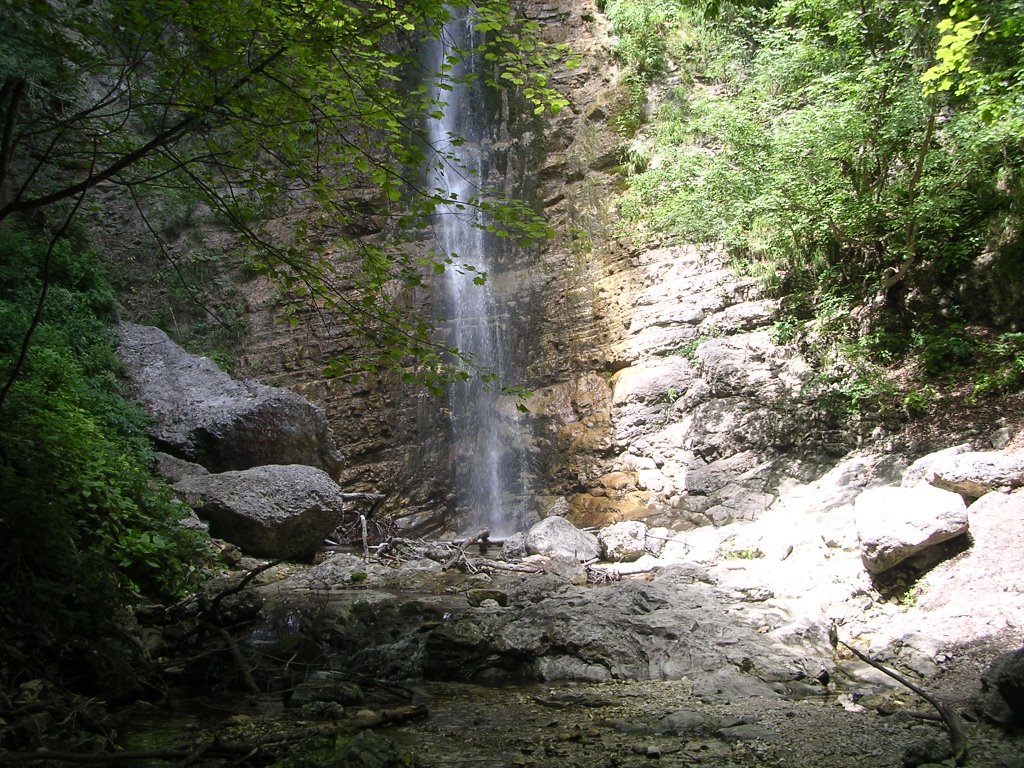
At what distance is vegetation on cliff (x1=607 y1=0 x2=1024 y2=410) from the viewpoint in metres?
8.12

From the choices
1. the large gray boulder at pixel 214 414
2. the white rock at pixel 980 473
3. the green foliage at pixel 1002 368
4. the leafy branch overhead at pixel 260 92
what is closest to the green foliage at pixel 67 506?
the large gray boulder at pixel 214 414

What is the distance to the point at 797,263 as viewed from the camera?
1098 cm

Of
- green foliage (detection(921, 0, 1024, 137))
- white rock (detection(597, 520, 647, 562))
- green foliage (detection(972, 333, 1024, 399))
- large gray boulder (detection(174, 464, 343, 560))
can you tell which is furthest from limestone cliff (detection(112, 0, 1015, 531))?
green foliage (detection(921, 0, 1024, 137))

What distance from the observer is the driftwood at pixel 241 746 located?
7.64ft

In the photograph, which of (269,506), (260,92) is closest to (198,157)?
(260,92)

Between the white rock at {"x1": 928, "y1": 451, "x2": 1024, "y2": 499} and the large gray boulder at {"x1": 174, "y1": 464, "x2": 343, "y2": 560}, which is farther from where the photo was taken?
the large gray boulder at {"x1": 174, "y1": 464, "x2": 343, "y2": 560}

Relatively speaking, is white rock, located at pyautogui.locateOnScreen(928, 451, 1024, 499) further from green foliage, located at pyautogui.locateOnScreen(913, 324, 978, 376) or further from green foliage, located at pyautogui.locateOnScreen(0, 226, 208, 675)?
green foliage, located at pyautogui.locateOnScreen(0, 226, 208, 675)

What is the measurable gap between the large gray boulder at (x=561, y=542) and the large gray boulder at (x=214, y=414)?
3881 mm

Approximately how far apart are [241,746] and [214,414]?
793cm

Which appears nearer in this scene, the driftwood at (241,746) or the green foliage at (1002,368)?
the driftwood at (241,746)

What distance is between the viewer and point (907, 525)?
5.75 m

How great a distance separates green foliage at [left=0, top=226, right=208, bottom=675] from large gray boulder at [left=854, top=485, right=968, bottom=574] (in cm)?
569

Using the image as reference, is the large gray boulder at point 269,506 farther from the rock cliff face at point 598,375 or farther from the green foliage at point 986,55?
the green foliage at point 986,55

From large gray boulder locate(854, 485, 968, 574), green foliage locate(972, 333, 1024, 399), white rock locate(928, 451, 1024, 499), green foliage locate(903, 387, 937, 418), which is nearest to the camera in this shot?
large gray boulder locate(854, 485, 968, 574)
